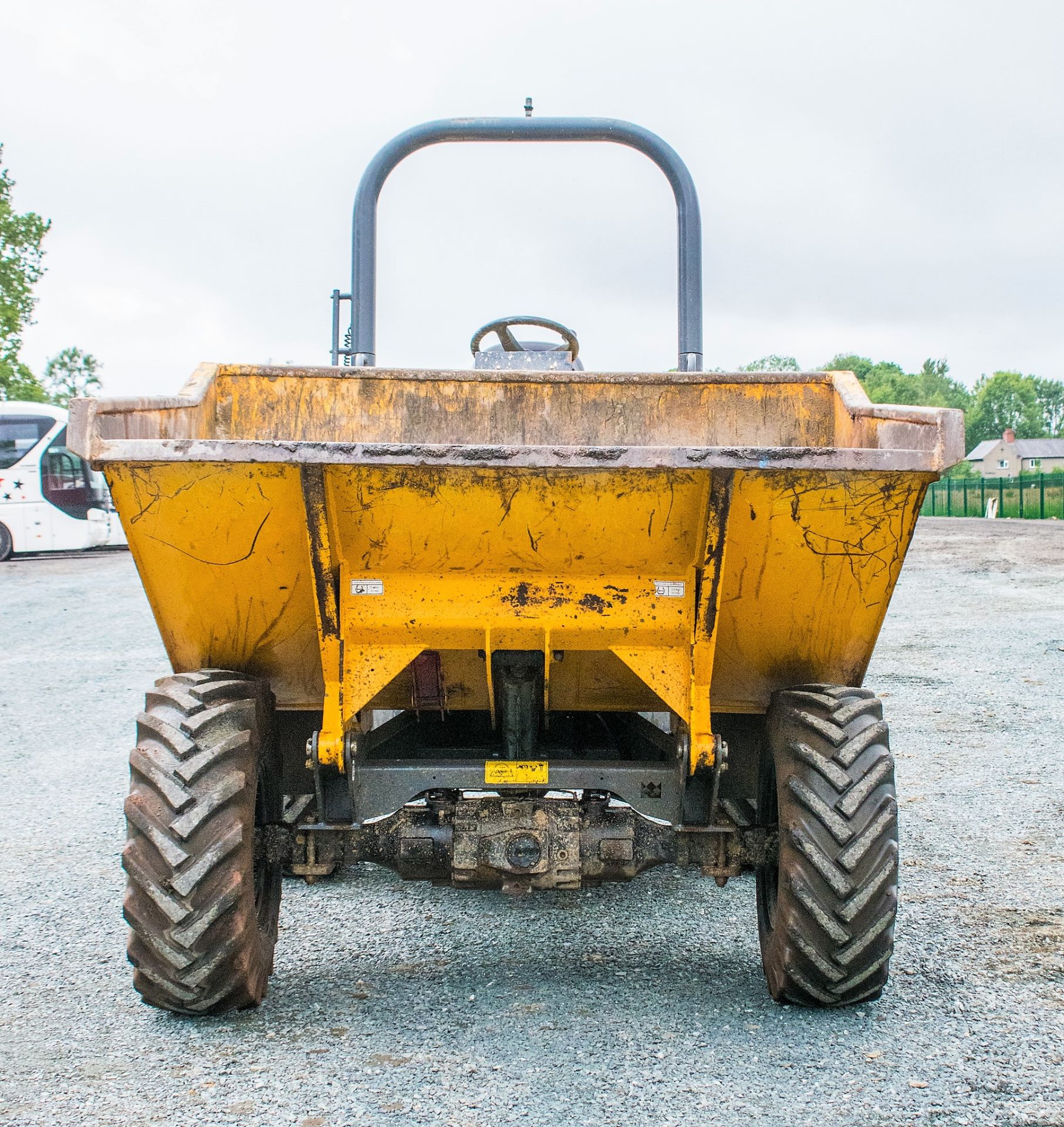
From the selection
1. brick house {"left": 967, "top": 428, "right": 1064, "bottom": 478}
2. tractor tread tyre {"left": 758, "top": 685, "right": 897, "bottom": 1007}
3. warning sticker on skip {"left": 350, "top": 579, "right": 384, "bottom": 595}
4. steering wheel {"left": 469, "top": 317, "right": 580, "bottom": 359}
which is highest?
brick house {"left": 967, "top": 428, "right": 1064, "bottom": 478}

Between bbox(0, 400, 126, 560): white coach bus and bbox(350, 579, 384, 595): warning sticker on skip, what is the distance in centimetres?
2250

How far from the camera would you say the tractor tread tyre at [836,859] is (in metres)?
3.23

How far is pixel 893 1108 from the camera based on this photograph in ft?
9.48

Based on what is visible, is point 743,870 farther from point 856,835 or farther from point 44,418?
point 44,418

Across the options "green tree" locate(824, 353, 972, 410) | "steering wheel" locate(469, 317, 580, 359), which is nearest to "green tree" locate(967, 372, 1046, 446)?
"green tree" locate(824, 353, 972, 410)

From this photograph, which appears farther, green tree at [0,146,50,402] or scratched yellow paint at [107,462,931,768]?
green tree at [0,146,50,402]

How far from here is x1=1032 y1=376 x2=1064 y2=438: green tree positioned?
117 metres

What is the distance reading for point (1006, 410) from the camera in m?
107

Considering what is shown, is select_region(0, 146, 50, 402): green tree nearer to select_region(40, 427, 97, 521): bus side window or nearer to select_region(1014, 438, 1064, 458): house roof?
select_region(40, 427, 97, 521): bus side window

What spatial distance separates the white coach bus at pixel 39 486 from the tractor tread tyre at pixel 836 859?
916 inches

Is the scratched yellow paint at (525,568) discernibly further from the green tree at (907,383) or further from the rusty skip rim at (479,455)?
the green tree at (907,383)

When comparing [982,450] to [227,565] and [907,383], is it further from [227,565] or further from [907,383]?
[227,565]

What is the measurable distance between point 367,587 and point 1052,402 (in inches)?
5066

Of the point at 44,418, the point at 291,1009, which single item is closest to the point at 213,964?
the point at 291,1009
